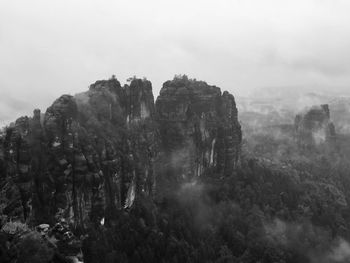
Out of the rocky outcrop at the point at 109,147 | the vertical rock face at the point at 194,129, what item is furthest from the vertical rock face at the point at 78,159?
the vertical rock face at the point at 194,129

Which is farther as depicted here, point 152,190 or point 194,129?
point 194,129

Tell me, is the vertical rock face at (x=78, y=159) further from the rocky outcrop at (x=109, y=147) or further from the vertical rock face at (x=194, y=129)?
the vertical rock face at (x=194, y=129)

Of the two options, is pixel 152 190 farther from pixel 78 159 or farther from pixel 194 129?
pixel 78 159

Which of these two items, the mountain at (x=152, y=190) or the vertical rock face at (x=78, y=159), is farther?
the mountain at (x=152, y=190)

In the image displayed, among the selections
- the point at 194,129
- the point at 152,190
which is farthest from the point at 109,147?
the point at 194,129

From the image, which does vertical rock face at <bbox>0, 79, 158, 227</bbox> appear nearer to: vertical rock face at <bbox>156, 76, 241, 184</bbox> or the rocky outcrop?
the rocky outcrop

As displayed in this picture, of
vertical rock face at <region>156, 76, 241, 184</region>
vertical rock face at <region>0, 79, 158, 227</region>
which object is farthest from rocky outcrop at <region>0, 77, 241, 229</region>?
vertical rock face at <region>156, 76, 241, 184</region>
